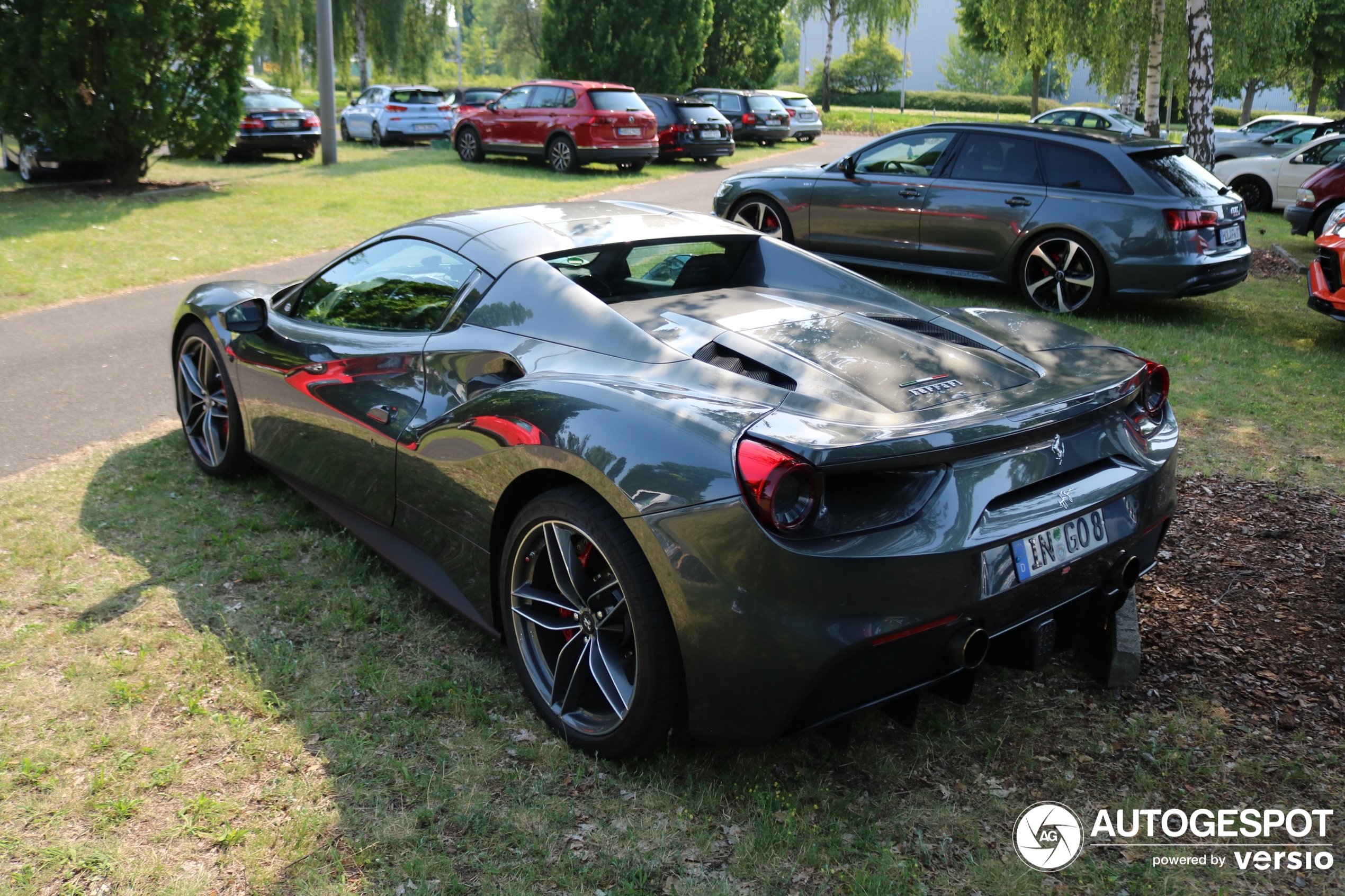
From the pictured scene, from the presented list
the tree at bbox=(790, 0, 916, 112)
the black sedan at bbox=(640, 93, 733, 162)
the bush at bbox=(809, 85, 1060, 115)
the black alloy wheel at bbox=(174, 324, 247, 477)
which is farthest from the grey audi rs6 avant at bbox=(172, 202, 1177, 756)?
the bush at bbox=(809, 85, 1060, 115)

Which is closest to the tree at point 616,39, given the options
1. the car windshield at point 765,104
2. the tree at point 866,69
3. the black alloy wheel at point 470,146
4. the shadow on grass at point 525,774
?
the car windshield at point 765,104

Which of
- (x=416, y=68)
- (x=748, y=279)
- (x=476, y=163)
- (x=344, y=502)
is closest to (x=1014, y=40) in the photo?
(x=476, y=163)

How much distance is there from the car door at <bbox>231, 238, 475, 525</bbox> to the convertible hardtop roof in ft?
0.28

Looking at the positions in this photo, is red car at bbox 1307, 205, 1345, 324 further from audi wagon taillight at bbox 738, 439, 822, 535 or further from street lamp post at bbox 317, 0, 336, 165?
street lamp post at bbox 317, 0, 336, 165

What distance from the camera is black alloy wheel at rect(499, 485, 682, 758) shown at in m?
2.67

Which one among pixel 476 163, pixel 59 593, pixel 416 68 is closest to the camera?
pixel 59 593

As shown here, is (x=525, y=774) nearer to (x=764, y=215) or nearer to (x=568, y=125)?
(x=764, y=215)

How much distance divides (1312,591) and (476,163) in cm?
1942

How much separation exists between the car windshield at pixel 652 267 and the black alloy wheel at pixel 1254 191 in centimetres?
1704

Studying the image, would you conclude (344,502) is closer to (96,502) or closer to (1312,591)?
(96,502)

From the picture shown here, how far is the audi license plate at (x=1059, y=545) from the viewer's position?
8.56 ft

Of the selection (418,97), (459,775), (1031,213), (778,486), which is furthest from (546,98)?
(778,486)

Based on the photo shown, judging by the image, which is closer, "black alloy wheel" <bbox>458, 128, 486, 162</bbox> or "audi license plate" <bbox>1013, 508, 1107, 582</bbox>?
"audi license plate" <bbox>1013, 508, 1107, 582</bbox>

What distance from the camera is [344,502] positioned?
13.0 ft
